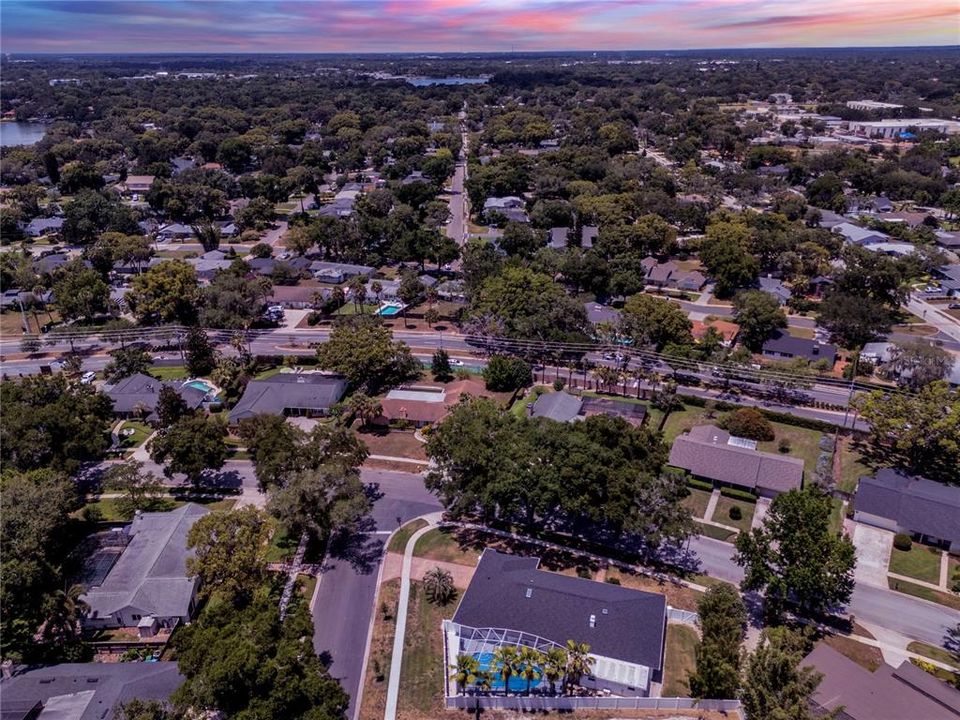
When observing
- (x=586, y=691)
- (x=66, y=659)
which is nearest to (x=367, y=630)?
(x=586, y=691)

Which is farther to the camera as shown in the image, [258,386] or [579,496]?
[258,386]

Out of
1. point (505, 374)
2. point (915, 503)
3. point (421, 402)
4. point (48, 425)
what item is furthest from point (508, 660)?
point (48, 425)

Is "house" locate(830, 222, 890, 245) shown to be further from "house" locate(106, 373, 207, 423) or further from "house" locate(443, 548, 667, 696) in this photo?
"house" locate(106, 373, 207, 423)

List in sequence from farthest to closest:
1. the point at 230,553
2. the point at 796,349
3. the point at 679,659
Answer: the point at 796,349 < the point at 230,553 < the point at 679,659

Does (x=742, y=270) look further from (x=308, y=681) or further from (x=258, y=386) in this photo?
(x=308, y=681)

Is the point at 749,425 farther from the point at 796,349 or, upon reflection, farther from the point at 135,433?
the point at 135,433

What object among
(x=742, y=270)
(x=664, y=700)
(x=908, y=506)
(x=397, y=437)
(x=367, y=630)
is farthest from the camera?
(x=742, y=270)

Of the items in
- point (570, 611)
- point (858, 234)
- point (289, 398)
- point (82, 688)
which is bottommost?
point (82, 688)
